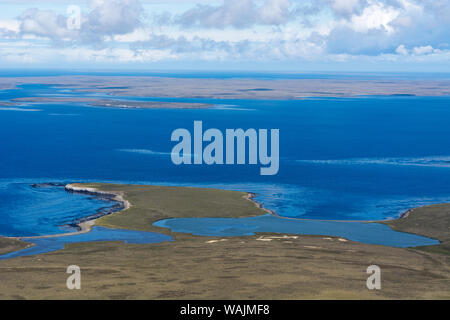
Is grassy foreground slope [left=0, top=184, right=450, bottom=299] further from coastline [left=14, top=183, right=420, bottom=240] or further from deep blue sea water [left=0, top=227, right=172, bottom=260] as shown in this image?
coastline [left=14, top=183, right=420, bottom=240]

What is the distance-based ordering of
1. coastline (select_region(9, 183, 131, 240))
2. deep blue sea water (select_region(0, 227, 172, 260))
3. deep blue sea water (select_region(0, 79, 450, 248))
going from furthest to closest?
deep blue sea water (select_region(0, 79, 450, 248)), coastline (select_region(9, 183, 131, 240)), deep blue sea water (select_region(0, 227, 172, 260))

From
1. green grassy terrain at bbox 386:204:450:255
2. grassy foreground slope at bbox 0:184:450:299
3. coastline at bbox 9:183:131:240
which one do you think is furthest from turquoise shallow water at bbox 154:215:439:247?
coastline at bbox 9:183:131:240

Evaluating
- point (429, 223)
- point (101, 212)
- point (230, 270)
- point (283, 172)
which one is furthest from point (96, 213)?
point (283, 172)

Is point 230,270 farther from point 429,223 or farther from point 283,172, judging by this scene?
point 283,172

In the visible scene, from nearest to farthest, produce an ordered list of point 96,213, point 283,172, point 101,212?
point 96,213 → point 101,212 → point 283,172

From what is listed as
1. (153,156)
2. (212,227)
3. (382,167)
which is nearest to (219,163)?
(153,156)

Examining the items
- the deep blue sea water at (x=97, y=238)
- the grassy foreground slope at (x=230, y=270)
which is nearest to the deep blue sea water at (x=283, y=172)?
the deep blue sea water at (x=97, y=238)
